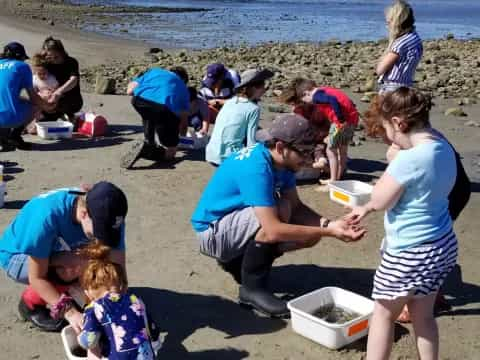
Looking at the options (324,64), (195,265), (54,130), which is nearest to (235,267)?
(195,265)

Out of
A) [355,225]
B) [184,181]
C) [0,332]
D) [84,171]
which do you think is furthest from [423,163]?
[84,171]

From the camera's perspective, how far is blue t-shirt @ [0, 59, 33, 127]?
796cm

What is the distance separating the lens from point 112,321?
10.9 ft

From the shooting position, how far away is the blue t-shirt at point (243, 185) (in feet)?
13.7

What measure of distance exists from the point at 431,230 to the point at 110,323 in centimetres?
151

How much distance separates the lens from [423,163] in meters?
3.34

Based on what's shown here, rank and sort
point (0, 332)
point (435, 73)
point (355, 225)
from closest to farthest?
point (355, 225), point (0, 332), point (435, 73)

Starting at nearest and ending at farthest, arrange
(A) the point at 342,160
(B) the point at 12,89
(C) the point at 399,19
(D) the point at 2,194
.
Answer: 1. (D) the point at 2,194
2. (C) the point at 399,19
3. (A) the point at 342,160
4. (B) the point at 12,89

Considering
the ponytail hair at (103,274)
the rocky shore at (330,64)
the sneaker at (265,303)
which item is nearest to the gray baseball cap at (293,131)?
the sneaker at (265,303)

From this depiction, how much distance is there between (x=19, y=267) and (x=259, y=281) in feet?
4.53

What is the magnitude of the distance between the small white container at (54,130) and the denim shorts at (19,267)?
464 cm

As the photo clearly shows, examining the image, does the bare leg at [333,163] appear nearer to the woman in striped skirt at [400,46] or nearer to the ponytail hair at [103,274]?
the woman in striped skirt at [400,46]

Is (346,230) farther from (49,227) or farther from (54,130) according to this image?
(54,130)

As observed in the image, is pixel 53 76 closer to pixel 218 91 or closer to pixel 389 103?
pixel 218 91
